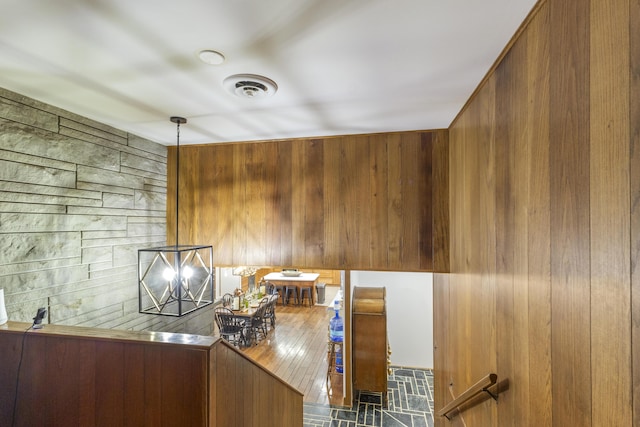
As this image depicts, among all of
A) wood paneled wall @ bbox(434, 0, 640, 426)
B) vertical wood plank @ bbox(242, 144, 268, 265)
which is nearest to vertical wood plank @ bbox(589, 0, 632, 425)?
wood paneled wall @ bbox(434, 0, 640, 426)

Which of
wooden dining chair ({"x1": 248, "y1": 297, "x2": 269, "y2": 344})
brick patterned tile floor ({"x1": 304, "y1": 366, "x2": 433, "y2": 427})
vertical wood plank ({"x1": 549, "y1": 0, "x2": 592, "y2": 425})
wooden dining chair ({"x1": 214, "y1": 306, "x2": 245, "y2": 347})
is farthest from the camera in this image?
wooden dining chair ({"x1": 248, "y1": 297, "x2": 269, "y2": 344})

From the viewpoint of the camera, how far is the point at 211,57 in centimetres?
138

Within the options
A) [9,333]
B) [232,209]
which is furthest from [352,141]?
[9,333]

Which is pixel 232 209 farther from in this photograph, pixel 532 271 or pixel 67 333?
pixel 532 271

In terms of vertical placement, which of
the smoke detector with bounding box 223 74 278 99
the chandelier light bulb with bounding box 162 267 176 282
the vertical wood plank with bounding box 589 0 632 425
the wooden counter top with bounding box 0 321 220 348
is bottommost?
the wooden counter top with bounding box 0 321 220 348

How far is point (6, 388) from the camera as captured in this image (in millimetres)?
1272

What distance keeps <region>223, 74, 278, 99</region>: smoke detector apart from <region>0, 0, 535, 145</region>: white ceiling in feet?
0.15

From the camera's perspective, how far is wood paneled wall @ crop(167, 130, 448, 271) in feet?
8.52

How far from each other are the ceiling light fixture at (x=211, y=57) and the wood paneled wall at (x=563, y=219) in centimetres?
130

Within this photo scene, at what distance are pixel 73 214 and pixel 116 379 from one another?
1516mm

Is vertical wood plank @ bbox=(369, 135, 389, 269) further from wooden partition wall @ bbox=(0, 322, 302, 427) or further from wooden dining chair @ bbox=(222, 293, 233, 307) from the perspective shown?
wooden dining chair @ bbox=(222, 293, 233, 307)

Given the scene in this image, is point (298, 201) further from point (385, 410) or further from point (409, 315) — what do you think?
point (409, 315)

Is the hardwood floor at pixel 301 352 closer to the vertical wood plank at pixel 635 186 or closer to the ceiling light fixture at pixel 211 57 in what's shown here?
the vertical wood plank at pixel 635 186

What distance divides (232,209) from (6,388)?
197 centimetres
